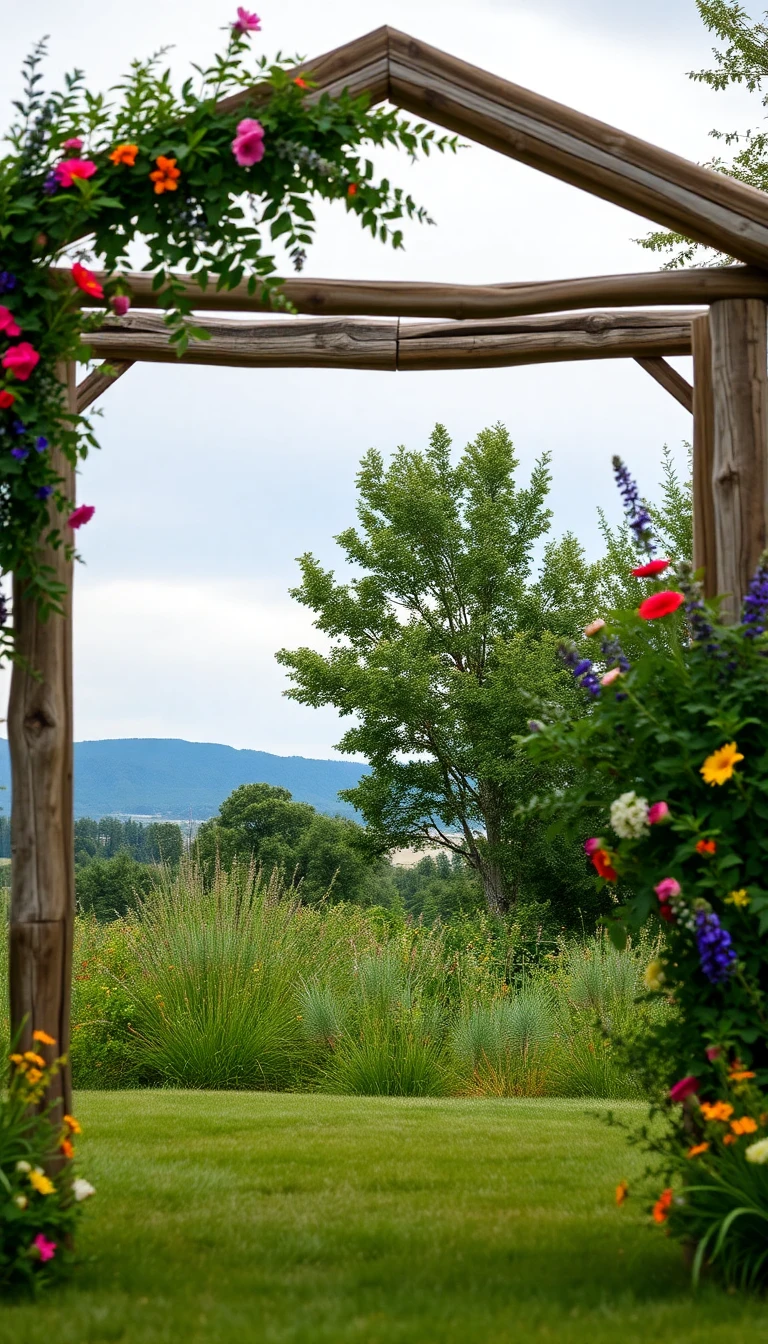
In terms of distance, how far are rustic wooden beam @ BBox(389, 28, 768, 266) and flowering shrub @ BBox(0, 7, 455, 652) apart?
0.36m

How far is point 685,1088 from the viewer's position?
9.25 feet

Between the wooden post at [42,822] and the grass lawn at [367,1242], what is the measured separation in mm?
592

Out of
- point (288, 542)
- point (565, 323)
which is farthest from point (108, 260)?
point (288, 542)

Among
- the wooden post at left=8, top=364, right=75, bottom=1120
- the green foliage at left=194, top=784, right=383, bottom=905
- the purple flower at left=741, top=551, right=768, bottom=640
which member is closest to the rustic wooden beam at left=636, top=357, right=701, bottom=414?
the purple flower at left=741, top=551, right=768, bottom=640

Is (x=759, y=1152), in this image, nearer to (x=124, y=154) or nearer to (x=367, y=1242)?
(x=367, y=1242)

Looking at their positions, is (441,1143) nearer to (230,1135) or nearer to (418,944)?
(230,1135)

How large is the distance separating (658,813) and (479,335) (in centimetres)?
219

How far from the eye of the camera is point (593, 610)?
75.6ft

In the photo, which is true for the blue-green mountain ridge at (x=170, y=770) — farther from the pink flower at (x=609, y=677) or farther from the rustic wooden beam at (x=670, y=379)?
the pink flower at (x=609, y=677)

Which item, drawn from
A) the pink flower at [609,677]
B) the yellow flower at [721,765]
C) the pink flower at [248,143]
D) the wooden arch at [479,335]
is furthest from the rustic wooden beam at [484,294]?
the yellow flower at [721,765]

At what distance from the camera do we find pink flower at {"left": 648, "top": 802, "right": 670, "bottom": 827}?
2.81 meters

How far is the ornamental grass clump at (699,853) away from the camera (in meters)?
2.71

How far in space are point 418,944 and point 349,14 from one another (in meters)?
6.24

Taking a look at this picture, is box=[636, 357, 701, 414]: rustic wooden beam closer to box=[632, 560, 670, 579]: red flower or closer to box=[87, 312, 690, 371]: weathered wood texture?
box=[87, 312, 690, 371]: weathered wood texture
